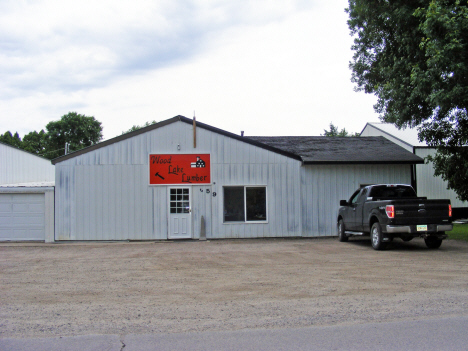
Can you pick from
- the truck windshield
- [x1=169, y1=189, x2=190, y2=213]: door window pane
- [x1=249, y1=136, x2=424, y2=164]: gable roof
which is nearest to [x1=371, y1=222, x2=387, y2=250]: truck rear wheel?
the truck windshield

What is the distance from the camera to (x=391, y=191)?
49.4ft

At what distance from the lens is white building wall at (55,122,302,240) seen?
18016 millimetres

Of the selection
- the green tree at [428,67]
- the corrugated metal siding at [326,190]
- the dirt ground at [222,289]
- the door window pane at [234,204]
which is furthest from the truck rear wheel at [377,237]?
the door window pane at [234,204]

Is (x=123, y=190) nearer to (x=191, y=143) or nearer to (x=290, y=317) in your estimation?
(x=191, y=143)

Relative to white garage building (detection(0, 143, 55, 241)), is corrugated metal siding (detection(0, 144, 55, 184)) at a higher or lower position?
higher

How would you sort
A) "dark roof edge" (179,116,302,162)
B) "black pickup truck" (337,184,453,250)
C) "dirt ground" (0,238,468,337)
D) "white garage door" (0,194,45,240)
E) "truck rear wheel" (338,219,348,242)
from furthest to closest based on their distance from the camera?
"dark roof edge" (179,116,302,162)
"white garage door" (0,194,45,240)
"truck rear wheel" (338,219,348,242)
"black pickup truck" (337,184,453,250)
"dirt ground" (0,238,468,337)

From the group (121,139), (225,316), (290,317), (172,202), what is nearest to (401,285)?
(290,317)

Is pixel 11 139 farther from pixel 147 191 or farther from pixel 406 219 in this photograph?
pixel 406 219

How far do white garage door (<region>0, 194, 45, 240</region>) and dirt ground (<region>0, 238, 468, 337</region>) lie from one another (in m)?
3.72

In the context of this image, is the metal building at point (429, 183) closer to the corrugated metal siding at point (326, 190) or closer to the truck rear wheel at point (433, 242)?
the corrugated metal siding at point (326, 190)

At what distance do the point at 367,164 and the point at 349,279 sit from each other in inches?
437

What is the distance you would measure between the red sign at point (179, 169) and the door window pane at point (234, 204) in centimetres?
101

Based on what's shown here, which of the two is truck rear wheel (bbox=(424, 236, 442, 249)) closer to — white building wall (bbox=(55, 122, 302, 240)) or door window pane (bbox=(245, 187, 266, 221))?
white building wall (bbox=(55, 122, 302, 240))

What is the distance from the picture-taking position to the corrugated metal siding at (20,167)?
103 feet
